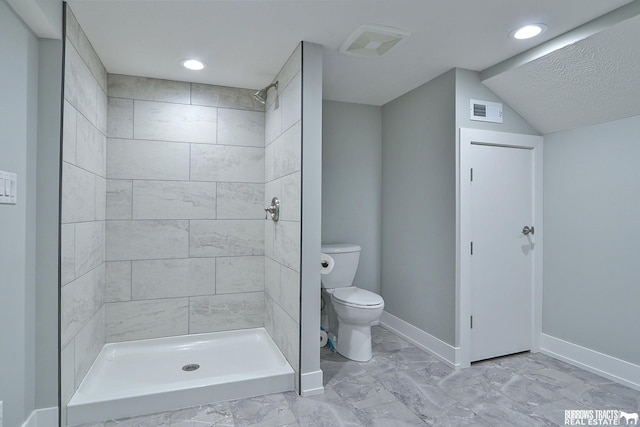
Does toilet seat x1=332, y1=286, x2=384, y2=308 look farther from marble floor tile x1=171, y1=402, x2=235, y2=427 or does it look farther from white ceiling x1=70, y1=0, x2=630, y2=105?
white ceiling x1=70, y1=0, x2=630, y2=105

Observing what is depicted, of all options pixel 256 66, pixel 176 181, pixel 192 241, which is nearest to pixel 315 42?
pixel 256 66

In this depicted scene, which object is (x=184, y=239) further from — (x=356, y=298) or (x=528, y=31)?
(x=528, y=31)

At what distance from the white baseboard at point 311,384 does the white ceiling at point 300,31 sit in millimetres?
2088

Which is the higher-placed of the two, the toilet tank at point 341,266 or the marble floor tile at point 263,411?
the toilet tank at point 341,266

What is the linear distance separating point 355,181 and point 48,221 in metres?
2.48

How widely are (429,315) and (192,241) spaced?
203cm

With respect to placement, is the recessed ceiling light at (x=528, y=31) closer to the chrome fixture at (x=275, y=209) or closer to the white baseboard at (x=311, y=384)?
the chrome fixture at (x=275, y=209)

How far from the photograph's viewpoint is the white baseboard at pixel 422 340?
2.60 meters

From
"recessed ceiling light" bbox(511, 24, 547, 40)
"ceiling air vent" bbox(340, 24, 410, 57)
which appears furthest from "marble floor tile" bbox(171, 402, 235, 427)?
"recessed ceiling light" bbox(511, 24, 547, 40)

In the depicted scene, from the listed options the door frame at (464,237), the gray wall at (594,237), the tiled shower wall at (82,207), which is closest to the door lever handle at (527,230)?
the gray wall at (594,237)

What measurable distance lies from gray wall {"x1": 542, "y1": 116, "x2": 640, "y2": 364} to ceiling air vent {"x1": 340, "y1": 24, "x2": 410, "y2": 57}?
61.8 inches

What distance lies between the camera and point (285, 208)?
250cm

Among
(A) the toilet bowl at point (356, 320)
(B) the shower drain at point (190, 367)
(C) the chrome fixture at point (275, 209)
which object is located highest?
(C) the chrome fixture at point (275, 209)

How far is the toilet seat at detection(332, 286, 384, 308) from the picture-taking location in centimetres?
263
